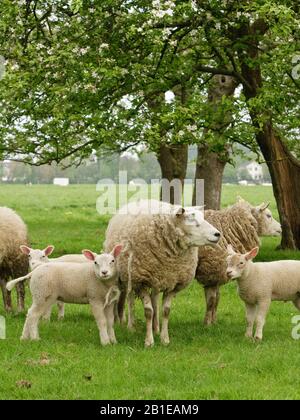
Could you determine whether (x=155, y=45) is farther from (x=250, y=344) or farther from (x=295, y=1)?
(x=250, y=344)

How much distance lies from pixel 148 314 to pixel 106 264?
87 centimetres

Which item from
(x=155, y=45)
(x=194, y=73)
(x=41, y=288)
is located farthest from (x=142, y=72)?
(x=41, y=288)

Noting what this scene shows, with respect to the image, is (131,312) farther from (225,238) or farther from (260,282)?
(260,282)

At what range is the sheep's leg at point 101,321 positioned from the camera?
401 inches

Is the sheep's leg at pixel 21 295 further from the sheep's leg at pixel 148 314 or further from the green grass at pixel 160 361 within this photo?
the sheep's leg at pixel 148 314

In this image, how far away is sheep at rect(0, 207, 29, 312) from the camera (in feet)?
42.0

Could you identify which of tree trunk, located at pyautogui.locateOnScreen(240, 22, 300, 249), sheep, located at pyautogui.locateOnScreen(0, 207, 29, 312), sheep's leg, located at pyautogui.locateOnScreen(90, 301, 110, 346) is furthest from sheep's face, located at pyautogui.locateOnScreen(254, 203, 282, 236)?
tree trunk, located at pyautogui.locateOnScreen(240, 22, 300, 249)

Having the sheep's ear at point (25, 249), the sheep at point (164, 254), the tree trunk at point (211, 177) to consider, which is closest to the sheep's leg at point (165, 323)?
the sheep at point (164, 254)

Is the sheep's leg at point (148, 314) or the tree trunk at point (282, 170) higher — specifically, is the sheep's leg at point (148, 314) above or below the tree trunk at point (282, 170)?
below

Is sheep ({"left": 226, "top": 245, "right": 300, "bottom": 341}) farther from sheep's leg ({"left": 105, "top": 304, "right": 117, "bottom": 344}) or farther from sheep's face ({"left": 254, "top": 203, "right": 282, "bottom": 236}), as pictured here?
sheep's face ({"left": 254, "top": 203, "right": 282, "bottom": 236})

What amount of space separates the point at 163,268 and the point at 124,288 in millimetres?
951

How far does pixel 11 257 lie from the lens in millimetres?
12852

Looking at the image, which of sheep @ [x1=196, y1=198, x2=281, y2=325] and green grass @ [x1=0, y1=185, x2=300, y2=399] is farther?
sheep @ [x1=196, y1=198, x2=281, y2=325]

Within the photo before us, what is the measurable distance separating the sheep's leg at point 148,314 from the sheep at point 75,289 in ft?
1.28
